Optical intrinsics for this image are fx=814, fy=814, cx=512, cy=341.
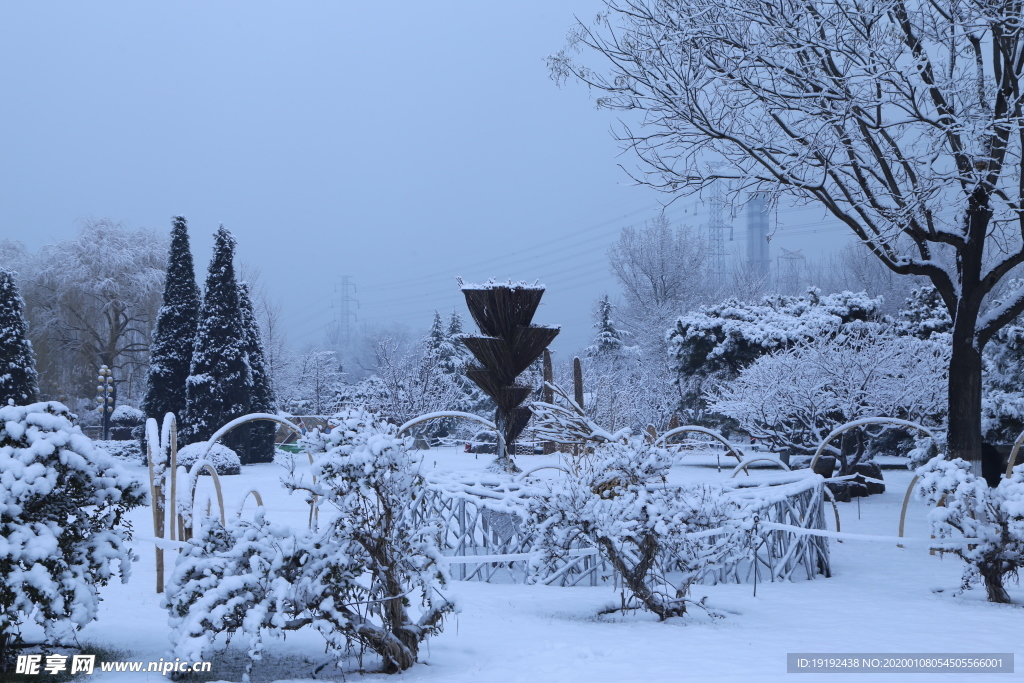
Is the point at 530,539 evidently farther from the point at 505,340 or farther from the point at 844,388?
the point at 844,388

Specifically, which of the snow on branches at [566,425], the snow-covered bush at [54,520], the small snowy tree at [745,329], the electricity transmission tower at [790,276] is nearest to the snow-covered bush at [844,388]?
the small snowy tree at [745,329]

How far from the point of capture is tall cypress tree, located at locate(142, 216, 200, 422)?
17.7 m

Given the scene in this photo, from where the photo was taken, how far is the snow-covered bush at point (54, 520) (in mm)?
3258

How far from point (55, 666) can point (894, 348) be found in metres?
11.2

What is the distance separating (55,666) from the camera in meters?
3.41

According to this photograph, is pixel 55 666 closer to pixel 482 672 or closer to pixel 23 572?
pixel 23 572

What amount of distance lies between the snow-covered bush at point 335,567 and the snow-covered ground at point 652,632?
0.26 m

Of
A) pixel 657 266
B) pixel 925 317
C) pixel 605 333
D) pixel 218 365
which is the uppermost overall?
pixel 657 266

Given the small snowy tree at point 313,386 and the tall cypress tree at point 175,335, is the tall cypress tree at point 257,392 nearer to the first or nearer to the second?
the tall cypress tree at point 175,335

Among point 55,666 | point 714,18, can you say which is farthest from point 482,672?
point 714,18

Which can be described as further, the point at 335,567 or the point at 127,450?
the point at 127,450

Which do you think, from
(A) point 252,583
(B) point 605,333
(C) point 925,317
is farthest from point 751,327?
(B) point 605,333

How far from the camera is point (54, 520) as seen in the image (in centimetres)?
346

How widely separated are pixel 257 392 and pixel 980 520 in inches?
618
